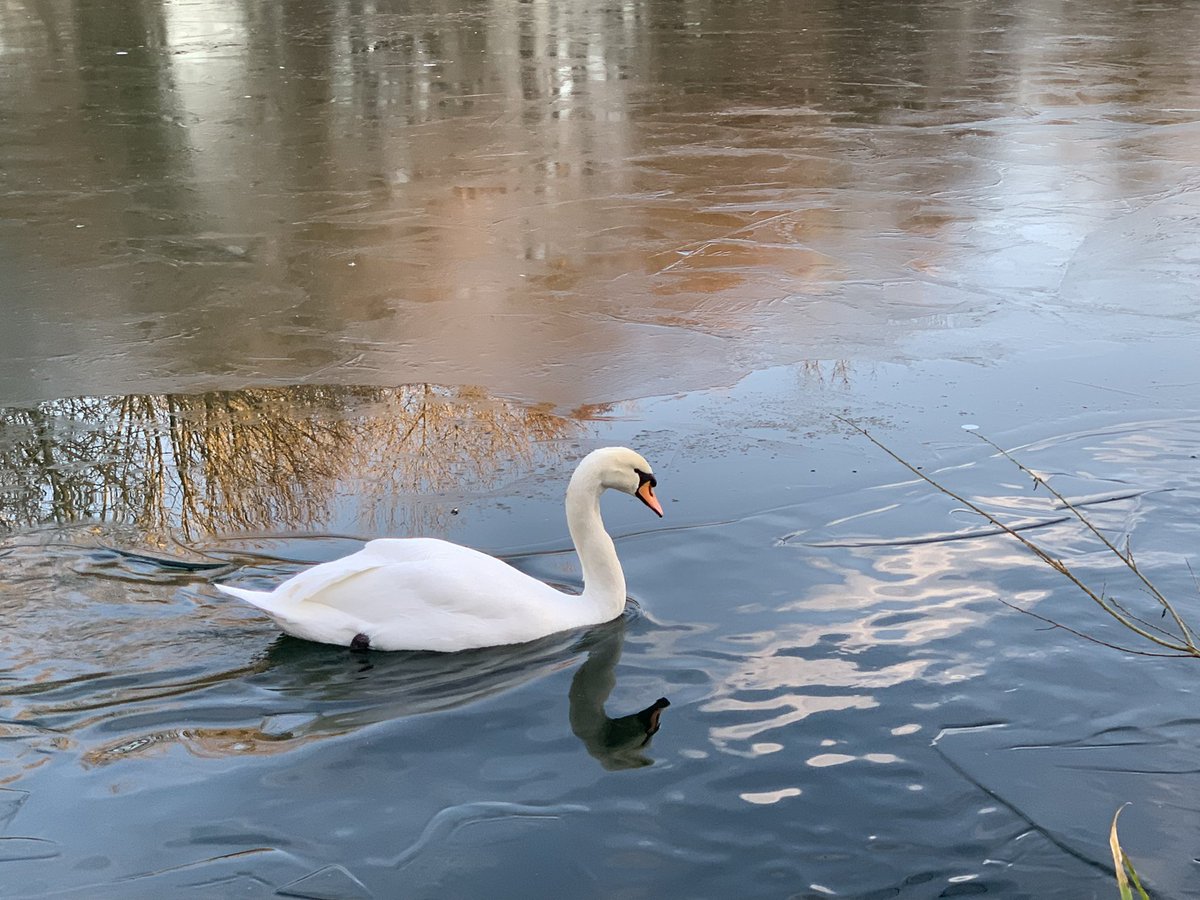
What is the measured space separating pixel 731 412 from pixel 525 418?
3.22ft

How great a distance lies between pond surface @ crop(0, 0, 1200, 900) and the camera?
377 centimetres

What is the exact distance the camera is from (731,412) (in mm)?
6582

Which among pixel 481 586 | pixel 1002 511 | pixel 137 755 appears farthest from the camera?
pixel 1002 511

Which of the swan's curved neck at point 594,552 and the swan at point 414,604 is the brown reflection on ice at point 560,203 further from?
the swan at point 414,604

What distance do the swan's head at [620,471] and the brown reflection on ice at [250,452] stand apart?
3.15 ft

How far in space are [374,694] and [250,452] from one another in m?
2.07

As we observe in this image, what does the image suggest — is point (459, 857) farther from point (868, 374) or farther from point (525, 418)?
point (868, 374)

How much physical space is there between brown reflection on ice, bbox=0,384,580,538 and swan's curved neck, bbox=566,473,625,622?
90 cm

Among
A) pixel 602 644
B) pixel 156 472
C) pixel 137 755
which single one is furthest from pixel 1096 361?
pixel 137 755

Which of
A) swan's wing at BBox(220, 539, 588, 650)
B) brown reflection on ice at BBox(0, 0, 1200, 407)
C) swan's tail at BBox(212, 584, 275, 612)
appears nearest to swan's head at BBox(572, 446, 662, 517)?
swan's wing at BBox(220, 539, 588, 650)

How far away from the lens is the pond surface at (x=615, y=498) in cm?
377

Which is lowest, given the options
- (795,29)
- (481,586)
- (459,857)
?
(459,857)

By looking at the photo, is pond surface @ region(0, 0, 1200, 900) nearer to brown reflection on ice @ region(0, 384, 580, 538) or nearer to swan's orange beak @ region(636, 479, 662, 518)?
brown reflection on ice @ region(0, 384, 580, 538)

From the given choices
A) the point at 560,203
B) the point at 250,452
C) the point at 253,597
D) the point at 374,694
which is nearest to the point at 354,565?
the point at 253,597
